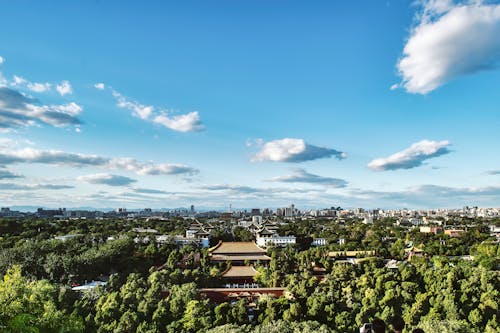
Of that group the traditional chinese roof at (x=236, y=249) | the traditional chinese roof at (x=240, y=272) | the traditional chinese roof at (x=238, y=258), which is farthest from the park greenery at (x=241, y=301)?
the traditional chinese roof at (x=236, y=249)

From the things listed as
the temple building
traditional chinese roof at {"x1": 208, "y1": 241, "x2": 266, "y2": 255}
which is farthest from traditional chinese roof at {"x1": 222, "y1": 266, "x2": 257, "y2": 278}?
traditional chinese roof at {"x1": 208, "y1": 241, "x2": 266, "y2": 255}

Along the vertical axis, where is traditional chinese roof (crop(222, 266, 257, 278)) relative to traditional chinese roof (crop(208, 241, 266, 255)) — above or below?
below

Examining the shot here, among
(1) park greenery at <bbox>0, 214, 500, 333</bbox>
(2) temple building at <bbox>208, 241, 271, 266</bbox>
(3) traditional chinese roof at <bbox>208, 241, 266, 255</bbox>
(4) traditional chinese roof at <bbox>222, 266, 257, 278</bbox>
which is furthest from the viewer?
(3) traditional chinese roof at <bbox>208, 241, 266, 255</bbox>

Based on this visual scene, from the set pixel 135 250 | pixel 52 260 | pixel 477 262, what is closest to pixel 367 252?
pixel 477 262

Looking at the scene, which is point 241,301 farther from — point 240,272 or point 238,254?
point 238,254

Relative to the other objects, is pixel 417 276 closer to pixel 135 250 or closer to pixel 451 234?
pixel 135 250

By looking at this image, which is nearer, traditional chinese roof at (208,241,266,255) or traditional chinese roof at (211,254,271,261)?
traditional chinese roof at (211,254,271,261)

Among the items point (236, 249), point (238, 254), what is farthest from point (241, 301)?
point (236, 249)

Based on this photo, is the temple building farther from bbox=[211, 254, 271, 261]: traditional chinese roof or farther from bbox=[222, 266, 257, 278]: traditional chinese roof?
bbox=[222, 266, 257, 278]: traditional chinese roof
